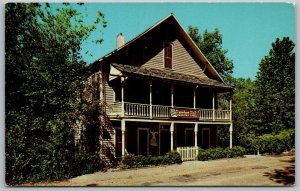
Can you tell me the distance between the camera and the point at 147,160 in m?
13.8

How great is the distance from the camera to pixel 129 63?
15.5 m

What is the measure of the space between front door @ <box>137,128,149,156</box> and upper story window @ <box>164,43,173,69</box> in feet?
12.0

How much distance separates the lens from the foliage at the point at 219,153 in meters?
15.9

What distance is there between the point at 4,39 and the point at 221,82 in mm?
12575

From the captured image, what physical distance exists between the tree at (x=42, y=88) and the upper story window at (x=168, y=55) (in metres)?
5.17

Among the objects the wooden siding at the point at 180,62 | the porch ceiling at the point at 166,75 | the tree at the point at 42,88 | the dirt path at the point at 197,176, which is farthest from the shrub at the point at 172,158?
the wooden siding at the point at 180,62

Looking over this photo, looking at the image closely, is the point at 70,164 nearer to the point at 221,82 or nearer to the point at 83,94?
the point at 83,94

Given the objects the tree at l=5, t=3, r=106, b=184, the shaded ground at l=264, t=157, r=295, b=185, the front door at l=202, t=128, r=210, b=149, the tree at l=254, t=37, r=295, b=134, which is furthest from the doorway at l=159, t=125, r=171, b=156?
A: the shaded ground at l=264, t=157, r=295, b=185

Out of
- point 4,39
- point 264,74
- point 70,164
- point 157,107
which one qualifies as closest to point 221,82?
point 264,74

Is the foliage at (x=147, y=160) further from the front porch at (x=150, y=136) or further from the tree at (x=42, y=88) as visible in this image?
the tree at (x=42, y=88)

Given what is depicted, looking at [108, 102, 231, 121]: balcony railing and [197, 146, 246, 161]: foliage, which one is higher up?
[108, 102, 231, 121]: balcony railing

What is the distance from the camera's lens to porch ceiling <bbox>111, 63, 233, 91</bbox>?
1432 centimetres

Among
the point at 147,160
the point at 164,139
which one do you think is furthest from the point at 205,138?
the point at 147,160

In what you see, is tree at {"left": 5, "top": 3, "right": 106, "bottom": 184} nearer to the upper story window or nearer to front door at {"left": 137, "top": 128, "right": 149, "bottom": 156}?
front door at {"left": 137, "top": 128, "right": 149, "bottom": 156}
